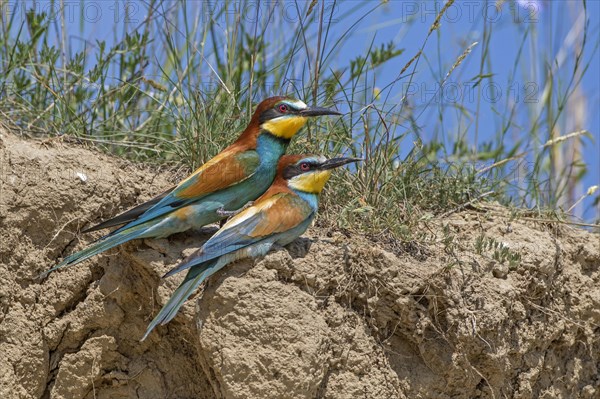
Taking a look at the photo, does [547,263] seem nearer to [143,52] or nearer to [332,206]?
[332,206]

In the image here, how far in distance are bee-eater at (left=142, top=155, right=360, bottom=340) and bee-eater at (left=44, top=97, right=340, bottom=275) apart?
93 millimetres

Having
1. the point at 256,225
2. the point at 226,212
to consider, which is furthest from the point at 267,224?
the point at 226,212

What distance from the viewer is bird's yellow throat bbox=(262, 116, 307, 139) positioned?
13.3ft

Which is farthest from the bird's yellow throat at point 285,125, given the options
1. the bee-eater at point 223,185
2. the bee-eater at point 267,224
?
the bee-eater at point 267,224

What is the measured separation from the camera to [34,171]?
3.96 m

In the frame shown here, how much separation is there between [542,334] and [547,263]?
26cm

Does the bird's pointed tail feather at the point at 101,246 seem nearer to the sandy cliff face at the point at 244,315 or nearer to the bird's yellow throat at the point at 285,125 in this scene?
the sandy cliff face at the point at 244,315

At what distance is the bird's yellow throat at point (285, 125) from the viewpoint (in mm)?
4062

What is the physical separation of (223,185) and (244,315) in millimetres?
523

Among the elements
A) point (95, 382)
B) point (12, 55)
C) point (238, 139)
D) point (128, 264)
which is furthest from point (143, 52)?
point (95, 382)

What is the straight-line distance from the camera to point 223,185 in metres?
3.87

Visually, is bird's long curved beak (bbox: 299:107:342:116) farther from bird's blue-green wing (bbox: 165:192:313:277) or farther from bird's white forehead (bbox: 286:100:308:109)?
bird's blue-green wing (bbox: 165:192:313:277)

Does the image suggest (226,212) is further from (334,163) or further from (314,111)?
(314,111)

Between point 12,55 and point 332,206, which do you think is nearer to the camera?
point 332,206
